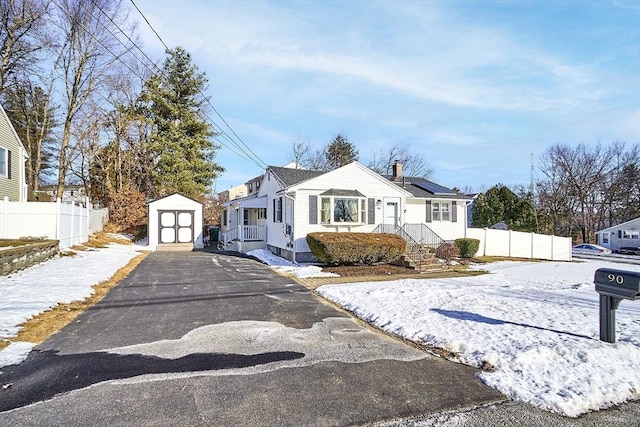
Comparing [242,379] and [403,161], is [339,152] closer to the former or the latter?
[403,161]

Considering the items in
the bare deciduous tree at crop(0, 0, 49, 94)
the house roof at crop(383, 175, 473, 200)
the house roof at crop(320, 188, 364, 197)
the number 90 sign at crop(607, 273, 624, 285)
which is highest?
the bare deciduous tree at crop(0, 0, 49, 94)

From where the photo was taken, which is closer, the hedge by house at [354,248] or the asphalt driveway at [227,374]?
the asphalt driveway at [227,374]

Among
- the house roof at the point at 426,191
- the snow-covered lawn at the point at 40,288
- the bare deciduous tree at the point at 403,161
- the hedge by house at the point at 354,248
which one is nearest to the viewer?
the snow-covered lawn at the point at 40,288

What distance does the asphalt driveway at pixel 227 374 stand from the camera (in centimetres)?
315

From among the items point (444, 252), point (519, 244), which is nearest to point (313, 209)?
point (444, 252)

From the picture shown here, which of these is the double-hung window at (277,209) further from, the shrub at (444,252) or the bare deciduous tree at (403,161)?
the bare deciduous tree at (403,161)

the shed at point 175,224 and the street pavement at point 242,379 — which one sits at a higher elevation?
the shed at point 175,224

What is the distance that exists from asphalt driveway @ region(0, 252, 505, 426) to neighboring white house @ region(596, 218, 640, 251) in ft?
138

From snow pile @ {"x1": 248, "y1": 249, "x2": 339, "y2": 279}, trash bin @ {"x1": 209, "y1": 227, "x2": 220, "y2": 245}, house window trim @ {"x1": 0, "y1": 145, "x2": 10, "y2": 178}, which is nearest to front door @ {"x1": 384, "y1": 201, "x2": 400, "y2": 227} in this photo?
snow pile @ {"x1": 248, "y1": 249, "x2": 339, "y2": 279}

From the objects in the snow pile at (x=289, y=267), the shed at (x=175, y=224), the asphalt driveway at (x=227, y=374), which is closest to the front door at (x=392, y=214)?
the snow pile at (x=289, y=267)

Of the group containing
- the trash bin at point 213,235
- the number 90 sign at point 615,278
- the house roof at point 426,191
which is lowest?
the trash bin at point 213,235

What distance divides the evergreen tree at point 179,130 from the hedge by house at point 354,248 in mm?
19531

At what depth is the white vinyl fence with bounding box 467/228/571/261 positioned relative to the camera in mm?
22266

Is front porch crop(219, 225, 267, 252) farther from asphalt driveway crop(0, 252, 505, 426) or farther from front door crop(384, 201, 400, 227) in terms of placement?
asphalt driveway crop(0, 252, 505, 426)
